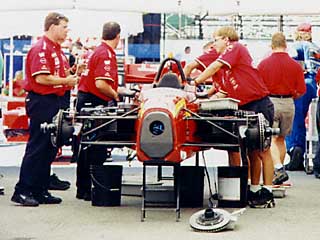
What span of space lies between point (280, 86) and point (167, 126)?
118 inches

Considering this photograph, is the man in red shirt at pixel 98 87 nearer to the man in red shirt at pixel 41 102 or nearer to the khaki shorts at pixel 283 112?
the man in red shirt at pixel 41 102

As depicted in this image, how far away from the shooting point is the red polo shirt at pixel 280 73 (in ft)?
31.7

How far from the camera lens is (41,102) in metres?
8.23

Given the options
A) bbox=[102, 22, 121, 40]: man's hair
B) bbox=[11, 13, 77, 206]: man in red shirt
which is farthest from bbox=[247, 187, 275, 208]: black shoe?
bbox=[102, 22, 121, 40]: man's hair

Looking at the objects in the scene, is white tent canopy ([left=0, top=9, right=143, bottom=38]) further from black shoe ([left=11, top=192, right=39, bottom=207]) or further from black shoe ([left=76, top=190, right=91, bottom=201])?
black shoe ([left=11, top=192, right=39, bottom=207])

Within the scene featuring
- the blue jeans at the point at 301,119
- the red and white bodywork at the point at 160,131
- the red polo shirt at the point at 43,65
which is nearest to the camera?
the red and white bodywork at the point at 160,131

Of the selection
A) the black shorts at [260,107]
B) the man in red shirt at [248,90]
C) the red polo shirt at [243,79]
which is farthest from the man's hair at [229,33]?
the black shorts at [260,107]

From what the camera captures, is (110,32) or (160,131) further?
(110,32)

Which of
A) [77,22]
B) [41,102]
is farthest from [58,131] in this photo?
[77,22]

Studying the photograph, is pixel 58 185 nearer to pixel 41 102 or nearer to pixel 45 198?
pixel 45 198

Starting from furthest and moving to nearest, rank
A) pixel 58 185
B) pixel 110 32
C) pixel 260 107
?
pixel 58 185 < pixel 110 32 < pixel 260 107
